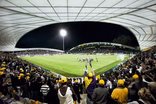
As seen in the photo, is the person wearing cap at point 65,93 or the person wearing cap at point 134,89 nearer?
the person wearing cap at point 134,89

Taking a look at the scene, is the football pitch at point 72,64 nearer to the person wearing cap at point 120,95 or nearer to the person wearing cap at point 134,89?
the person wearing cap at point 134,89

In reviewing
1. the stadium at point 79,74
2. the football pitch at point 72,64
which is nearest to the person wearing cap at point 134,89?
the stadium at point 79,74

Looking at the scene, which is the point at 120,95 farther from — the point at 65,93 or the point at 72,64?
the point at 72,64

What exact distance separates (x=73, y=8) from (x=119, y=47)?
71053 mm

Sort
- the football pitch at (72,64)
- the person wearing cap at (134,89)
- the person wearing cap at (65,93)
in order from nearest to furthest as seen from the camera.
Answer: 1. the person wearing cap at (134,89)
2. the person wearing cap at (65,93)
3. the football pitch at (72,64)

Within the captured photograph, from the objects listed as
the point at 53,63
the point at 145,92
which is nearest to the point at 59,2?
the point at 145,92

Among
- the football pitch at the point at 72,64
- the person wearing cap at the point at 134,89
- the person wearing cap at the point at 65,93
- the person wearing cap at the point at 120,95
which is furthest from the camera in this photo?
the football pitch at the point at 72,64

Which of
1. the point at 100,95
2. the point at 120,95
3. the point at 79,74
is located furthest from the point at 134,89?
the point at 79,74

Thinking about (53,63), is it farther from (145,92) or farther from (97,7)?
(145,92)

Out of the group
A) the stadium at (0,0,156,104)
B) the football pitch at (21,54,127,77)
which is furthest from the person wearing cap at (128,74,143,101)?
the football pitch at (21,54,127,77)

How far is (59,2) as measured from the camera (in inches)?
664

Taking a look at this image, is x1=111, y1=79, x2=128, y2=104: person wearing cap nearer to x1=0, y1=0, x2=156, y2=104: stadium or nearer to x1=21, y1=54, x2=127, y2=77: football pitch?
x1=0, y1=0, x2=156, y2=104: stadium

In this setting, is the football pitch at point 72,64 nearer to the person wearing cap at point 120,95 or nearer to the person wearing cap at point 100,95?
the person wearing cap at point 100,95

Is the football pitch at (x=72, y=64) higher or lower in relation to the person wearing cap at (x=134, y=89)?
higher
